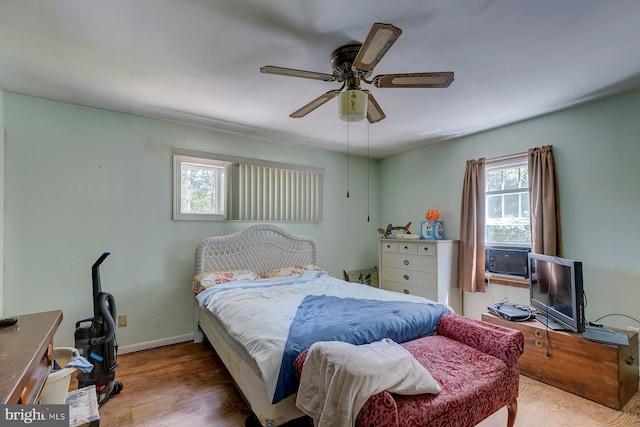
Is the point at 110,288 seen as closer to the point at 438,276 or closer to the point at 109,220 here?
the point at 109,220

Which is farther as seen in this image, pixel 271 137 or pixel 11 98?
pixel 271 137

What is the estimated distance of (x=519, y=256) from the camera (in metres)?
3.31

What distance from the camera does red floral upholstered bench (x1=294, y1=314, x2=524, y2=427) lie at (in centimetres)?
128

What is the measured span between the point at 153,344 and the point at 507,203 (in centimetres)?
431

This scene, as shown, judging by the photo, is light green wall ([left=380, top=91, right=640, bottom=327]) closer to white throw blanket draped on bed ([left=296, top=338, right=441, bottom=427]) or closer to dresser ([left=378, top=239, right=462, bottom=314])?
dresser ([left=378, top=239, right=462, bottom=314])

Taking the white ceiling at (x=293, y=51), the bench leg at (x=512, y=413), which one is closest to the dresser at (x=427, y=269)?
Answer: the white ceiling at (x=293, y=51)

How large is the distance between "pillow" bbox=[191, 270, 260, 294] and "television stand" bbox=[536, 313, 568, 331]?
284 cm

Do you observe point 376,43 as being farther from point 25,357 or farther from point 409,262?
point 409,262

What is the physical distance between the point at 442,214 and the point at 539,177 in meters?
1.27

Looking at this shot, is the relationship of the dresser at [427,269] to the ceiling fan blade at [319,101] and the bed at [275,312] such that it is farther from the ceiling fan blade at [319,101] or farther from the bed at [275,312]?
the ceiling fan blade at [319,101]

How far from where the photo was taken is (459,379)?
1.58 metres

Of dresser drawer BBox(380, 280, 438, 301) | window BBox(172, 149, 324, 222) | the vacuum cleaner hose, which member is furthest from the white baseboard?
dresser drawer BBox(380, 280, 438, 301)

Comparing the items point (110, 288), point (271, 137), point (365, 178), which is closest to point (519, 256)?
point (365, 178)

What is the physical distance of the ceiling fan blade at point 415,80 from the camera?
1711 mm
